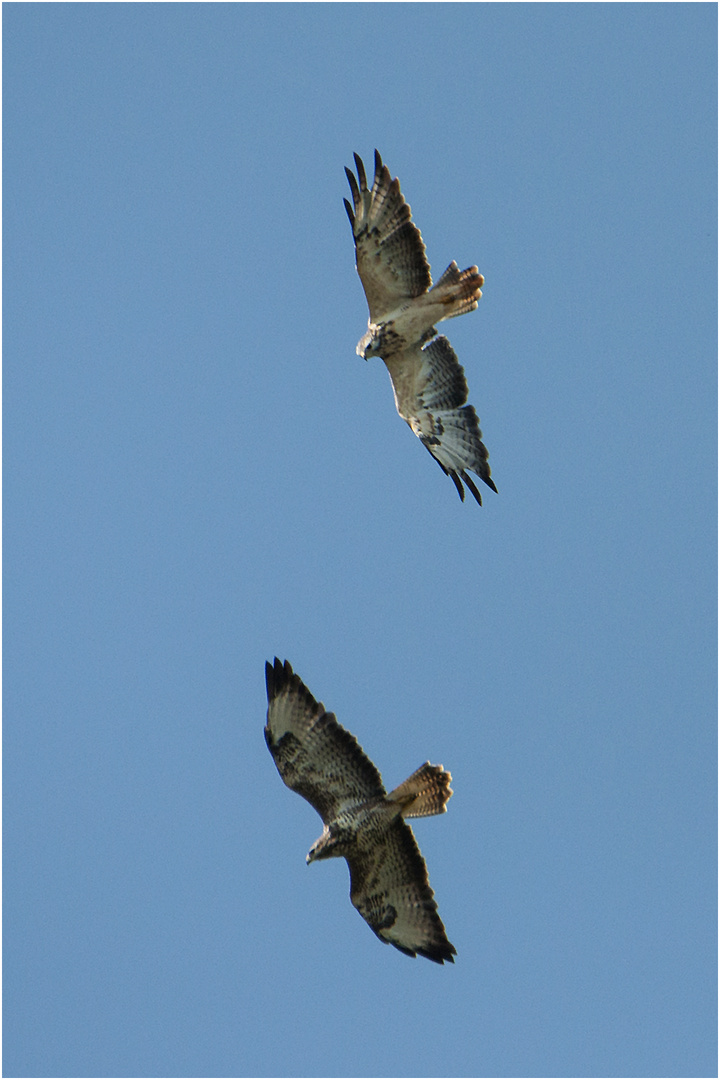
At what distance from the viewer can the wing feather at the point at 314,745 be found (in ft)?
33.0

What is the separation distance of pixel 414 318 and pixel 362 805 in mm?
4156

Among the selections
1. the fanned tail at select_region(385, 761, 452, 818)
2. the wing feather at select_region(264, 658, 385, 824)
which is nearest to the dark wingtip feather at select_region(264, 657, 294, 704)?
the wing feather at select_region(264, 658, 385, 824)

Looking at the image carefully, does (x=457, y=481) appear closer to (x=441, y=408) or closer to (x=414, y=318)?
(x=441, y=408)

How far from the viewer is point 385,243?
11.1 metres

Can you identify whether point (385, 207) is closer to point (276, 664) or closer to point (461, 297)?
point (461, 297)

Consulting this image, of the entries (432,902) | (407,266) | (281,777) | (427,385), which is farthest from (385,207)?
(432,902)

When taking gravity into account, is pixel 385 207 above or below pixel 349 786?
above

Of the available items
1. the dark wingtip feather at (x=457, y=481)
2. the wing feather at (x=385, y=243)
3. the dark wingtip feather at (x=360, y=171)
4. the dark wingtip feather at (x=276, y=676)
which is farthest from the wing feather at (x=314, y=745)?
the dark wingtip feather at (x=360, y=171)

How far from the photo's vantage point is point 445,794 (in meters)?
10.0

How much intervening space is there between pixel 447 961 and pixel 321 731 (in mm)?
2006

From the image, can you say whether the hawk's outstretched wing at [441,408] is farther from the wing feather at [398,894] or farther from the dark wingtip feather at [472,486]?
the wing feather at [398,894]

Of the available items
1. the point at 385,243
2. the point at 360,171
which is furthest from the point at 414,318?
the point at 360,171

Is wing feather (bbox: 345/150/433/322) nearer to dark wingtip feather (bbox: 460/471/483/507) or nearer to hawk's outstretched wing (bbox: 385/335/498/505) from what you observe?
hawk's outstretched wing (bbox: 385/335/498/505)

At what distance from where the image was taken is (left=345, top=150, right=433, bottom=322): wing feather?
35.9 feet
